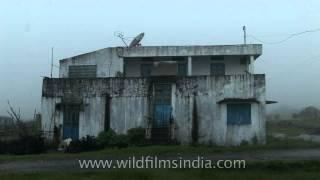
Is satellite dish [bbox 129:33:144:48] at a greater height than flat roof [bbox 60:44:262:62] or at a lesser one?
greater

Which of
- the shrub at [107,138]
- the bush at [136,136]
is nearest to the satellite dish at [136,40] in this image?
the bush at [136,136]

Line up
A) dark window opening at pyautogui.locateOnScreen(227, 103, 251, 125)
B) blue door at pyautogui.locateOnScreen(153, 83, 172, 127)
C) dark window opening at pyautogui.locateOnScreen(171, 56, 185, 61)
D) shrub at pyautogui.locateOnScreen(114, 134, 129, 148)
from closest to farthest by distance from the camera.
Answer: shrub at pyautogui.locateOnScreen(114, 134, 129, 148) < dark window opening at pyautogui.locateOnScreen(227, 103, 251, 125) < blue door at pyautogui.locateOnScreen(153, 83, 172, 127) < dark window opening at pyautogui.locateOnScreen(171, 56, 185, 61)

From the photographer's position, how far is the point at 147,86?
96.6 feet

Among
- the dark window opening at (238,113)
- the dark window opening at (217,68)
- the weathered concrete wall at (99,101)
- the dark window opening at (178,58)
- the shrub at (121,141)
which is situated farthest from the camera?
the dark window opening at (217,68)

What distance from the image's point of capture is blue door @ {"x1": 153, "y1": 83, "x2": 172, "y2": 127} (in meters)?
29.2

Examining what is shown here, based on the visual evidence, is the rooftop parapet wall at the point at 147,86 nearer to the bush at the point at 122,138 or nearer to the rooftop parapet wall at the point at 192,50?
the rooftop parapet wall at the point at 192,50

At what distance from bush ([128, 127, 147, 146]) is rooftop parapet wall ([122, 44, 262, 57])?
4.38 metres

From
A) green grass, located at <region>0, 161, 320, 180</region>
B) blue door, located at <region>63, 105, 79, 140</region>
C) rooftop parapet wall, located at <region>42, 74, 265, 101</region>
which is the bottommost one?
green grass, located at <region>0, 161, 320, 180</region>

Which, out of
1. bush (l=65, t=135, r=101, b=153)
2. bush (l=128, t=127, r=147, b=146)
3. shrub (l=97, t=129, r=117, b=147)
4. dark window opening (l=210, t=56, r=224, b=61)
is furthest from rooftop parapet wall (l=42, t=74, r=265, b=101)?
bush (l=65, t=135, r=101, b=153)

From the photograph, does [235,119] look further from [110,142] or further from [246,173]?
[246,173]

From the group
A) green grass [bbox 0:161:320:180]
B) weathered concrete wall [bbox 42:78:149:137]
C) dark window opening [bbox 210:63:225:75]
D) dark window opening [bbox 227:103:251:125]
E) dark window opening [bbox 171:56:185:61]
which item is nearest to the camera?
green grass [bbox 0:161:320:180]

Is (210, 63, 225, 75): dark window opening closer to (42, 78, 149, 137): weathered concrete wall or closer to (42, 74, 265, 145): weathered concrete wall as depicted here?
(42, 74, 265, 145): weathered concrete wall

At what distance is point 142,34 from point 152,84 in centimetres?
463

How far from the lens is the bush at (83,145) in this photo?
26672 mm
